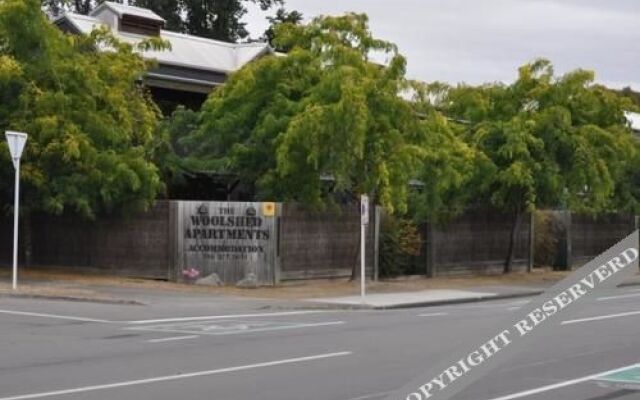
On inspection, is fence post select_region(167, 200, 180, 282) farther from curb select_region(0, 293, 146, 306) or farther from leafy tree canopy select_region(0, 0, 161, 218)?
curb select_region(0, 293, 146, 306)

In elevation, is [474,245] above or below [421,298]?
above

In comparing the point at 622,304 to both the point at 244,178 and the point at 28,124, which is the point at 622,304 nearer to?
the point at 244,178

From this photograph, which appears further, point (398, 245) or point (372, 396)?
point (398, 245)

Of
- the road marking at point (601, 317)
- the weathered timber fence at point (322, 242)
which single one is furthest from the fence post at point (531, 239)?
the road marking at point (601, 317)

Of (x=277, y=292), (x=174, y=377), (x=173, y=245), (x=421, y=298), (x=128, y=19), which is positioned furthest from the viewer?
(x=128, y=19)

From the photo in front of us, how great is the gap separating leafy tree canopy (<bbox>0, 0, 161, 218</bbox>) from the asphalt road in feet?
19.1

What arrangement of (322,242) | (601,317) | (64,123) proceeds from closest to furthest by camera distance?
1. (601,317)
2. (64,123)
3. (322,242)

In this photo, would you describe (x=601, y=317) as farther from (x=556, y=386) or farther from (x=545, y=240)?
(x=545, y=240)

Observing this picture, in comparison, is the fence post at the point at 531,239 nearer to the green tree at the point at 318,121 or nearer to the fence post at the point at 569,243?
the fence post at the point at 569,243

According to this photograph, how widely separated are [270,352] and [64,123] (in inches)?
570

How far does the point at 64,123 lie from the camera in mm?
26609

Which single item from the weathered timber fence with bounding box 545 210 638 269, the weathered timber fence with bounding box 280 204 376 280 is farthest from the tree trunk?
the weathered timber fence with bounding box 280 204 376 280

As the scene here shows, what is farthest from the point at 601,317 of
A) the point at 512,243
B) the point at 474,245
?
the point at 512,243

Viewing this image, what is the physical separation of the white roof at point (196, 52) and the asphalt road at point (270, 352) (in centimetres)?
1774
